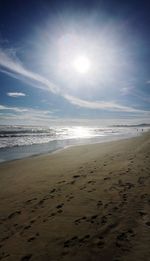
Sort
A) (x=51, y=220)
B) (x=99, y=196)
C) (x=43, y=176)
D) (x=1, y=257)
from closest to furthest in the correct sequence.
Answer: (x=1, y=257), (x=51, y=220), (x=99, y=196), (x=43, y=176)

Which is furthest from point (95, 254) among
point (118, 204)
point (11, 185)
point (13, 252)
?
point (11, 185)

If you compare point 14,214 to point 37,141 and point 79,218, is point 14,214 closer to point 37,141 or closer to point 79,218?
point 79,218

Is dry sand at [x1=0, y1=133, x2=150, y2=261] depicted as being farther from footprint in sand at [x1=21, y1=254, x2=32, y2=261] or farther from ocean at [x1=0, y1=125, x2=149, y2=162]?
ocean at [x1=0, y1=125, x2=149, y2=162]

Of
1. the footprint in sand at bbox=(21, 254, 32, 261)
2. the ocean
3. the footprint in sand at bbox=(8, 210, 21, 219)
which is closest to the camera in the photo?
the footprint in sand at bbox=(21, 254, 32, 261)

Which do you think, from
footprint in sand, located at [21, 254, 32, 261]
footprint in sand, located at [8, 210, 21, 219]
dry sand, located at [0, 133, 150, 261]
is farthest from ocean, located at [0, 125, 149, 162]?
footprint in sand, located at [21, 254, 32, 261]

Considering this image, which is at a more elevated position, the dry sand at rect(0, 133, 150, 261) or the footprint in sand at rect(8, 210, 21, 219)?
the dry sand at rect(0, 133, 150, 261)

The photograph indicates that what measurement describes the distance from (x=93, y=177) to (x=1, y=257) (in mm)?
5498

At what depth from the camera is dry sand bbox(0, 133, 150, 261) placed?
4.31 meters

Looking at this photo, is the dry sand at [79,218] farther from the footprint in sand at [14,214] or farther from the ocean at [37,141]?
the ocean at [37,141]

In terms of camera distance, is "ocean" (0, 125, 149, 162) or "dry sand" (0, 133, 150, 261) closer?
"dry sand" (0, 133, 150, 261)

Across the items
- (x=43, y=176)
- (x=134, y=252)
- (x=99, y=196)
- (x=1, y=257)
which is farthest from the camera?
(x=43, y=176)

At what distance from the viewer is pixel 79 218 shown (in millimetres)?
5637

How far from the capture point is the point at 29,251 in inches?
177

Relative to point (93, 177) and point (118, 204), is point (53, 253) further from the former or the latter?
point (93, 177)
